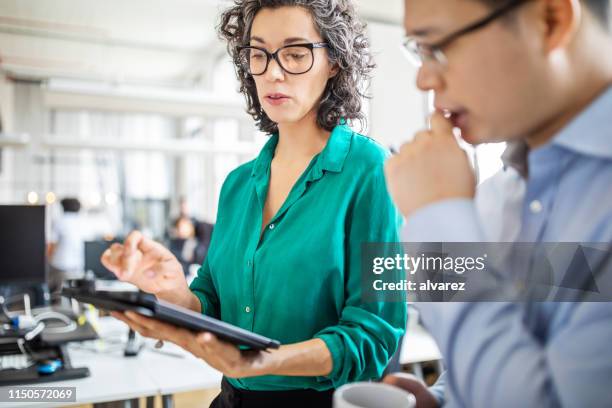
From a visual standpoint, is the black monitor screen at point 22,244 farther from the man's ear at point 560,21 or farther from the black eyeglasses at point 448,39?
the man's ear at point 560,21

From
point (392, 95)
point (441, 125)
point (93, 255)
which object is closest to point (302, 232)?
point (441, 125)

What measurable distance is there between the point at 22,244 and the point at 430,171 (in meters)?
2.09

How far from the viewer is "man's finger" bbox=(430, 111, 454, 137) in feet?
1.76

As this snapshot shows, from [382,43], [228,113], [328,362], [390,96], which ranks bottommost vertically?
[328,362]

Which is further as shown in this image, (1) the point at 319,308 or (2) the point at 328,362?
(1) the point at 319,308

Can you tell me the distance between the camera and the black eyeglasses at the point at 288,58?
0.96 m

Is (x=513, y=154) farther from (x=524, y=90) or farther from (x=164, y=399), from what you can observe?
(x=164, y=399)

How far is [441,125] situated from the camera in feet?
1.80

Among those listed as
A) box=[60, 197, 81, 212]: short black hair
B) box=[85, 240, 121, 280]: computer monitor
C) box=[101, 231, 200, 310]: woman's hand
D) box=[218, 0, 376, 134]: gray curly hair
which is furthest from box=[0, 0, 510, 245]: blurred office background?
box=[85, 240, 121, 280]: computer monitor

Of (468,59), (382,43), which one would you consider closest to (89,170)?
(382,43)

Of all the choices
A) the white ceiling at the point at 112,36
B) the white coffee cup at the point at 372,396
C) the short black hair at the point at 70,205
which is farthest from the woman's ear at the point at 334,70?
the short black hair at the point at 70,205

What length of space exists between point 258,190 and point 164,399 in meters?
1.06

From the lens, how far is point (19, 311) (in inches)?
105

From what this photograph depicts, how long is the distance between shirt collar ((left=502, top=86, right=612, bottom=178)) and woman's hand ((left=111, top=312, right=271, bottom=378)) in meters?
0.45
